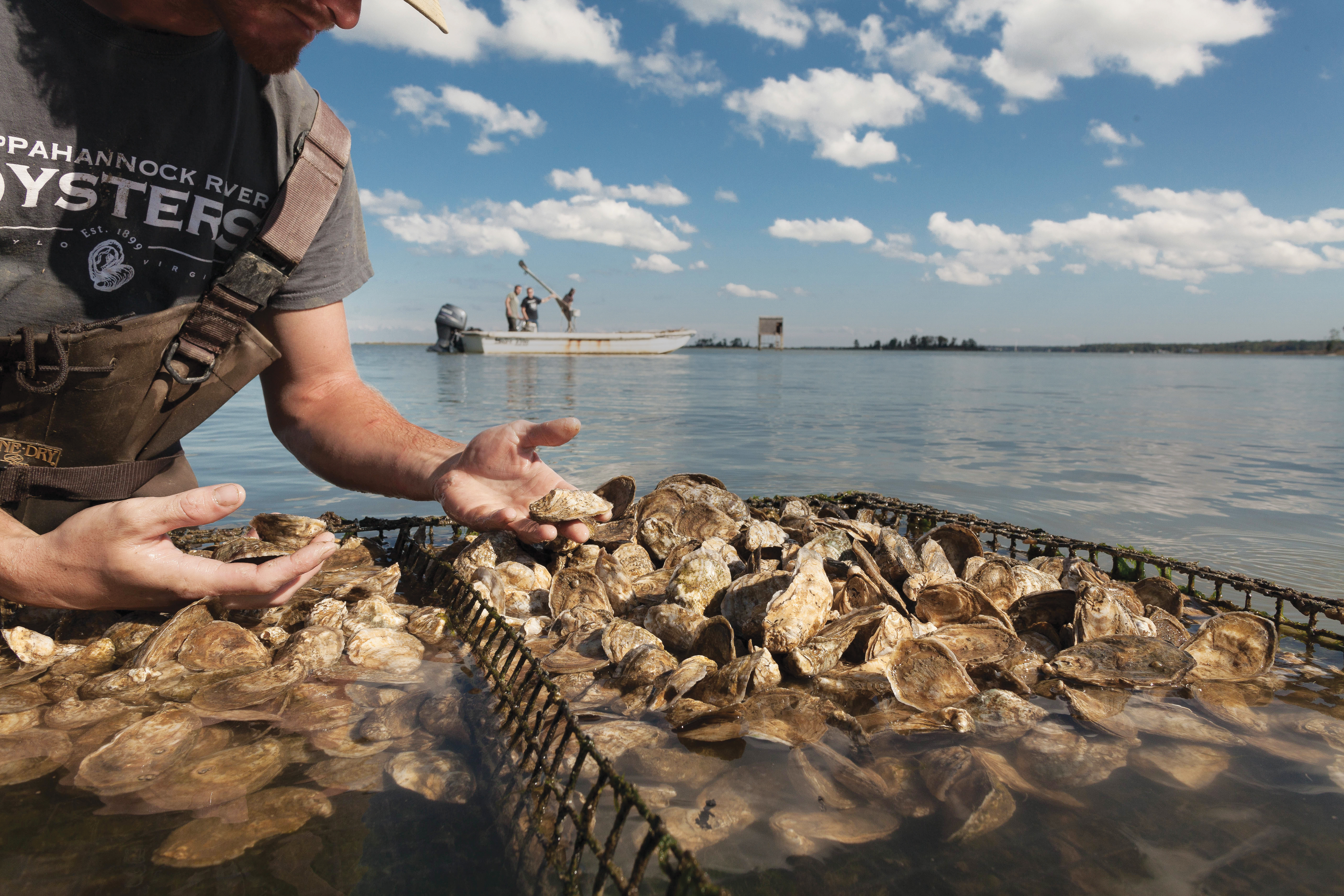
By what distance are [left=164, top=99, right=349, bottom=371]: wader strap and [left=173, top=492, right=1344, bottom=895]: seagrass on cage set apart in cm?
127

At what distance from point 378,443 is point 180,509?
37.6 inches

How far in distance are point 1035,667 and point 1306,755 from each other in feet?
2.47

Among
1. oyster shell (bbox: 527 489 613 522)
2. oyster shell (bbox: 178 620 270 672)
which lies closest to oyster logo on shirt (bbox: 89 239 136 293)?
oyster shell (bbox: 178 620 270 672)

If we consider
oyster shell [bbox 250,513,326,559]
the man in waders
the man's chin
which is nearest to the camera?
the man in waders

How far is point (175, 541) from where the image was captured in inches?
125

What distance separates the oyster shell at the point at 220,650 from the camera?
7.74 ft

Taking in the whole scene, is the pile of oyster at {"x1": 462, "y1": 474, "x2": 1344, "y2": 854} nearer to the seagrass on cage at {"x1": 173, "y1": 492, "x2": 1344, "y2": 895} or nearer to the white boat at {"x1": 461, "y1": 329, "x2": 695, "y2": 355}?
the seagrass on cage at {"x1": 173, "y1": 492, "x2": 1344, "y2": 895}

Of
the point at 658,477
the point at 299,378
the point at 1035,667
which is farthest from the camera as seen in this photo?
the point at 658,477

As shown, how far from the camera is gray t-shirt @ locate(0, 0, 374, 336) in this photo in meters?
1.98

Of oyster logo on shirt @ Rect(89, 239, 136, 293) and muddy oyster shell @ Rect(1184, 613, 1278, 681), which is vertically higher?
oyster logo on shirt @ Rect(89, 239, 136, 293)

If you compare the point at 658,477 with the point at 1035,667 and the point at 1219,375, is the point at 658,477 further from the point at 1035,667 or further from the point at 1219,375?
the point at 1219,375

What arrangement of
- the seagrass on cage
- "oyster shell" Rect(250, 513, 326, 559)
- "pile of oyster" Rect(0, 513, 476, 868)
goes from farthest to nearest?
"oyster shell" Rect(250, 513, 326, 559) < "pile of oyster" Rect(0, 513, 476, 868) < the seagrass on cage

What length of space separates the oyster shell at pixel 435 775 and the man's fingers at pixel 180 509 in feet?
2.70

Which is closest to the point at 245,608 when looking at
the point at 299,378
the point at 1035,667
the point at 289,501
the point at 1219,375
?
the point at 299,378
